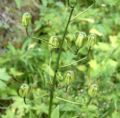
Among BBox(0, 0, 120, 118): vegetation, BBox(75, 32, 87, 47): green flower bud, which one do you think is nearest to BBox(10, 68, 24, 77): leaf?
BBox(0, 0, 120, 118): vegetation

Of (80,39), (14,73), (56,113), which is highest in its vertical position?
(80,39)

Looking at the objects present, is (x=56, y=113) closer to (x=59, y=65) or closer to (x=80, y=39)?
(x=80, y=39)

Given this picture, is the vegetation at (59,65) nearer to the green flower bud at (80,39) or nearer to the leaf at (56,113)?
the leaf at (56,113)

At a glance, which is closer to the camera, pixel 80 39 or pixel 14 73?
pixel 80 39

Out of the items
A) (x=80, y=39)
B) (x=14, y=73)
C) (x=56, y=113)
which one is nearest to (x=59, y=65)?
(x=14, y=73)

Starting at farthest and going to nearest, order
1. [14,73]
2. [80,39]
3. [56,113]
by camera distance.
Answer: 1. [14,73]
2. [56,113]
3. [80,39]

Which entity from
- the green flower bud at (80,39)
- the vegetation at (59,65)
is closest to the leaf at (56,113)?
the vegetation at (59,65)

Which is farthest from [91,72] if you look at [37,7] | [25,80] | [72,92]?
[37,7]

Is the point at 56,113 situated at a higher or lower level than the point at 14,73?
higher
